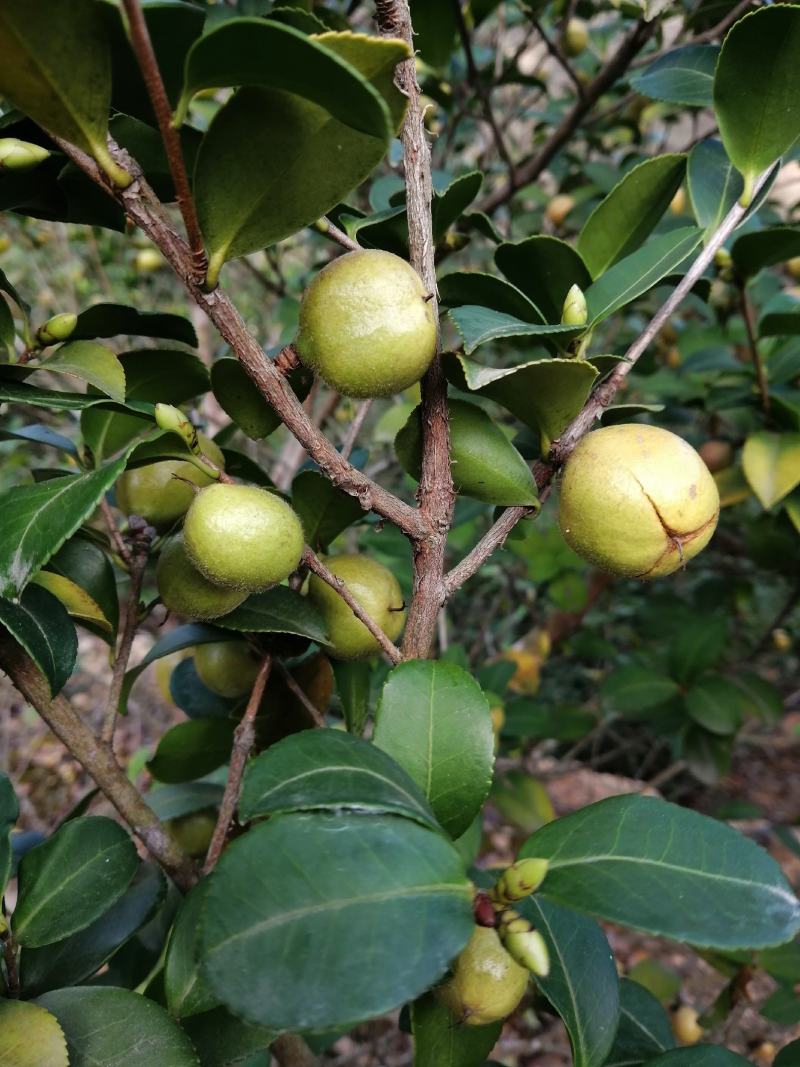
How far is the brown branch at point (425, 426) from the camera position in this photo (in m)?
0.62

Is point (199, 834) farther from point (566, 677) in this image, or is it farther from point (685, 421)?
point (566, 677)

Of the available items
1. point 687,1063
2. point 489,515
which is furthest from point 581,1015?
point 489,515

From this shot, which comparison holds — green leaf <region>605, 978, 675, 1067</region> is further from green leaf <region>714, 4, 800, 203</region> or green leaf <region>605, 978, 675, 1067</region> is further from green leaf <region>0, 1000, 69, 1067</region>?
green leaf <region>714, 4, 800, 203</region>

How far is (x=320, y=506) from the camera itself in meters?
0.80

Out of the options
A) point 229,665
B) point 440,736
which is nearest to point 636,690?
point 229,665

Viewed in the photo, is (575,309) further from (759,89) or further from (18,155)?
(18,155)

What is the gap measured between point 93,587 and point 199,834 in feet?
1.22

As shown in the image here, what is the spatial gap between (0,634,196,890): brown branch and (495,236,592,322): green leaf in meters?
0.60

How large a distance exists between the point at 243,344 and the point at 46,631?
33 cm

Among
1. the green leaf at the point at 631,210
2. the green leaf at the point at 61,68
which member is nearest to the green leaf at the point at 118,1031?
the green leaf at the point at 61,68

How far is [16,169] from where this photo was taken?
23.5 inches

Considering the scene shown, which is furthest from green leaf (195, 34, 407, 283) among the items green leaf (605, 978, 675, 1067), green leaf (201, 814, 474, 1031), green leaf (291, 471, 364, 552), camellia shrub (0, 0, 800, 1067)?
green leaf (605, 978, 675, 1067)

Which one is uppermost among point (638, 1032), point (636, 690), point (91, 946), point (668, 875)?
point (668, 875)

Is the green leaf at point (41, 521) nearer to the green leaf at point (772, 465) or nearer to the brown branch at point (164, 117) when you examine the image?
the brown branch at point (164, 117)
